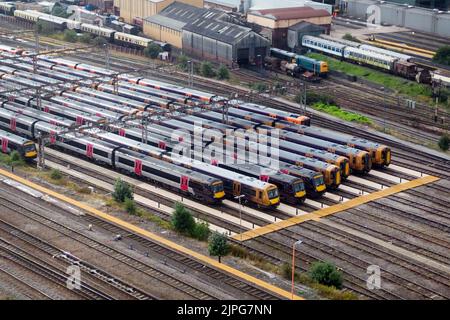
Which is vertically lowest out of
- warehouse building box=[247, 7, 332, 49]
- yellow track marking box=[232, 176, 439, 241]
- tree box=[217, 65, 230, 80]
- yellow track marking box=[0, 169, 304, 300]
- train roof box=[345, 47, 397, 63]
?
yellow track marking box=[232, 176, 439, 241]

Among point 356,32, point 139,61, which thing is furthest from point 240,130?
point 356,32

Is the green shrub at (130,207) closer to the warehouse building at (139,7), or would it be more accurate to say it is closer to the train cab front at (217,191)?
the train cab front at (217,191)

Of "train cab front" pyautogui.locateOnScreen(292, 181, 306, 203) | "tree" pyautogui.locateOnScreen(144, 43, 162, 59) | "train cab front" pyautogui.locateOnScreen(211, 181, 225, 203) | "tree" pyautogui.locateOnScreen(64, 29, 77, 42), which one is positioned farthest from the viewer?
"tree" pyautogui.locateOnScreen(64, 29, 77, 42)

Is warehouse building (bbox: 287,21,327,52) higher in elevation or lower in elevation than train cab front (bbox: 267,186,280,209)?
higher

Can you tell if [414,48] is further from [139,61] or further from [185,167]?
[185,167]

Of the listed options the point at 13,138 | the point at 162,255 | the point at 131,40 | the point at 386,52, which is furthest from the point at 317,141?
the point at 131,40

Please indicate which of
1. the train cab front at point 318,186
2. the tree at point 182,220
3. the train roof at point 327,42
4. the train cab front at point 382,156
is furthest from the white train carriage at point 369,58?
the tree at point 182,220

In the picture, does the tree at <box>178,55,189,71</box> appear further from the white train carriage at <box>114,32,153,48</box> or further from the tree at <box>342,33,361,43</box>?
the tree at <box>342,33,361,43</box>

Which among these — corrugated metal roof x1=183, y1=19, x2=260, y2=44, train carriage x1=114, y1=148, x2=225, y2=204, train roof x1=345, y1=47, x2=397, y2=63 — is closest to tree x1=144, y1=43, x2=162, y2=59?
corrugated metal roof x1=183, y1=19, x2=260, y2=44
